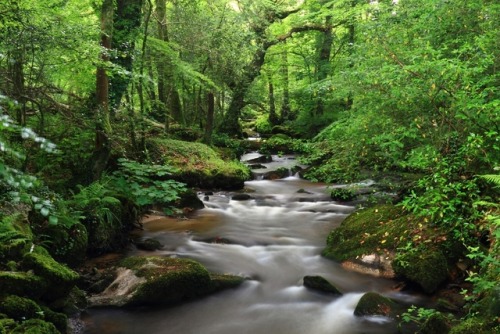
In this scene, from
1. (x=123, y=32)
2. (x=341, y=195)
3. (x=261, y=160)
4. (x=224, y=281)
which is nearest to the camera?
(x=224, y=281)

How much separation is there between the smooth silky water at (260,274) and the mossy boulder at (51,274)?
0.67m

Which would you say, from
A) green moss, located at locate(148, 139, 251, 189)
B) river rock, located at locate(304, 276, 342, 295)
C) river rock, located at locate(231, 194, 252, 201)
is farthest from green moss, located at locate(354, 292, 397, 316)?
green moss, located at locate(148, 139, 251, 189)

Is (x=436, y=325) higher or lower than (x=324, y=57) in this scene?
lower

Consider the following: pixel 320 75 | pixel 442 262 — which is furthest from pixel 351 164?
pixel 320 75

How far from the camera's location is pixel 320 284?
6180mm

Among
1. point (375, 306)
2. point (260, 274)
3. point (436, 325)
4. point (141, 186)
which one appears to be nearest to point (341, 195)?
point (260, 274)

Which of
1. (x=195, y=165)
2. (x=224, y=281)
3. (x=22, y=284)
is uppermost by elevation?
(x=195, y=165)

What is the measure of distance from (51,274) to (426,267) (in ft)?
17.2

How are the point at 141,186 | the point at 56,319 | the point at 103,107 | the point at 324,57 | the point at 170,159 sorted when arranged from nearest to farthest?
the point at 56,319
the point at 103,107
the point at 141,186
the point at 170,159
the point at 324,57

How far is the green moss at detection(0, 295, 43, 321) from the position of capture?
390cm

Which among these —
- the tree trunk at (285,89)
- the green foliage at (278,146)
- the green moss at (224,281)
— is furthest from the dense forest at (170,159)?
the tree trunk at (285,89)

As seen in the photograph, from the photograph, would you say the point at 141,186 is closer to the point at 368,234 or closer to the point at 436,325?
the point at 368,234

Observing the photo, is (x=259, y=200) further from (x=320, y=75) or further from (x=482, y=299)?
(x=320, y=75)

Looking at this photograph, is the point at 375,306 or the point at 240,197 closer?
the point at 375,306
